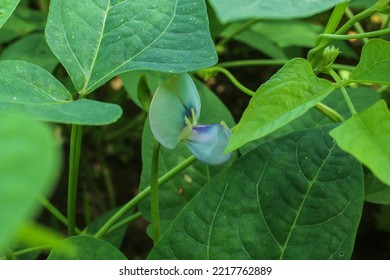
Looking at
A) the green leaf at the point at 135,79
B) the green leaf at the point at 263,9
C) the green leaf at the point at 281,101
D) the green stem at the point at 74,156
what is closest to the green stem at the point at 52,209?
the green stem at the point at 74,156

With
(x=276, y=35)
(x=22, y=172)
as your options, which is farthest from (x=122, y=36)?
(x=276, y=35)

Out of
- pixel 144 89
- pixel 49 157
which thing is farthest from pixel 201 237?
pixel 49 157

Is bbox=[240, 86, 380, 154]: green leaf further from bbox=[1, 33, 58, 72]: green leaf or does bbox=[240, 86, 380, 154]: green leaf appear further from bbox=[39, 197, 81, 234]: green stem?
bbox=[1, 33, 58, 72]: green leaf

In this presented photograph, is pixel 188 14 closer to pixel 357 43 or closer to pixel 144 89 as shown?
pixel 144 89

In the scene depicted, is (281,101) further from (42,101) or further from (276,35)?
(276,35)

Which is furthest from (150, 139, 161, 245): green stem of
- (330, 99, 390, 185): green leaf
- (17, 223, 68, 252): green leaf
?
(17, 223, 68, 252): green leaf

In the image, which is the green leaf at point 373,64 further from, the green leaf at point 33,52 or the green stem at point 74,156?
the green leaf at point 33,52
